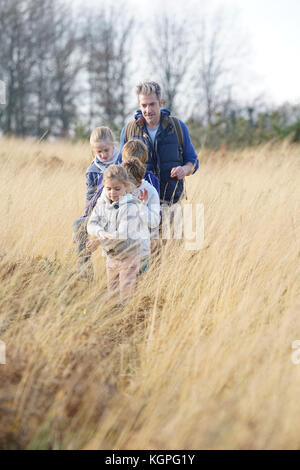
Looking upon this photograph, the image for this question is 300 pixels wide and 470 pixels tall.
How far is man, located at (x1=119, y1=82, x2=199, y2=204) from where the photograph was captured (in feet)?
12.5

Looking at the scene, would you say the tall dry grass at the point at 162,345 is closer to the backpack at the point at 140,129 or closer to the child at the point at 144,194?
the child at the point at 144,194

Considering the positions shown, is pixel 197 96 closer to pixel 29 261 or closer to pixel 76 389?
pixel 29 261

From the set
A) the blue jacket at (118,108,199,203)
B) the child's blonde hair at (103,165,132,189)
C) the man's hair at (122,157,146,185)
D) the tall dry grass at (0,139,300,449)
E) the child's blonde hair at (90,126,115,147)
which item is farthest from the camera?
the blue jacket at (118,108,199,203)

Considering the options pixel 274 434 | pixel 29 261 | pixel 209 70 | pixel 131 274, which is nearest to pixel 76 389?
pixel 274 434

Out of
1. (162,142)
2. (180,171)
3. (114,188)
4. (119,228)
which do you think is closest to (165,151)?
(162,142)

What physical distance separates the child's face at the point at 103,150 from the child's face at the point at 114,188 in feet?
1.87

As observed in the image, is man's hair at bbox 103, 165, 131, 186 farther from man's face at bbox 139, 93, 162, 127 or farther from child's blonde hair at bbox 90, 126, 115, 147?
man's face at bbox 139, 93, 162, 127

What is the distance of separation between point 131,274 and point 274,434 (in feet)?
5.40

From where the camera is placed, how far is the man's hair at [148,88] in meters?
3.73

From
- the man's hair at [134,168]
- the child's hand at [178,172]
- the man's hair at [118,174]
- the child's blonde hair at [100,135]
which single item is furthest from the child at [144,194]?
the child's hand at [178,172]

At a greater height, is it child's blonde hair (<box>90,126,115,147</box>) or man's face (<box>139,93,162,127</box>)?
man's face (<box>139,93,162,127</box>)

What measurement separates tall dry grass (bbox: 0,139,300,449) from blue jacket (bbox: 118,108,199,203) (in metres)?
0.54

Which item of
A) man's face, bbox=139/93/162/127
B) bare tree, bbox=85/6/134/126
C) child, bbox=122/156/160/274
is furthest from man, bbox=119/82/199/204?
bare tree, bbox=85/6/134/126

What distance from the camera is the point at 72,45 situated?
26328 mm
